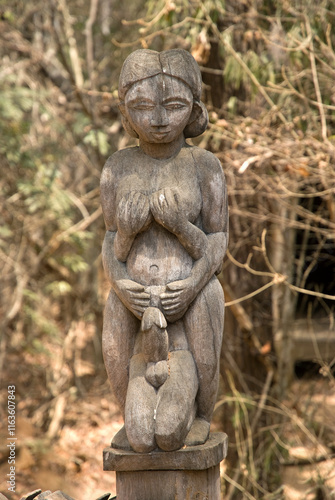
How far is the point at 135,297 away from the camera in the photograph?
2.79 metres

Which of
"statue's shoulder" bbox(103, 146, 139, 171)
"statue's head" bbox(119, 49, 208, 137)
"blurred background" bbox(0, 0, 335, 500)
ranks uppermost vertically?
"statue's head" bbox(119, 49, 208, 137)

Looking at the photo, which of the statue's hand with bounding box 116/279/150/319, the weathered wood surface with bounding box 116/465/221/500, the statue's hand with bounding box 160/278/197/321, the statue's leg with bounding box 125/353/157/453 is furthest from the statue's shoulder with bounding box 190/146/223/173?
the weathered wood surface with bounding box 116/465/221/500

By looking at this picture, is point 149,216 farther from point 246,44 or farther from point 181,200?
point 246,44

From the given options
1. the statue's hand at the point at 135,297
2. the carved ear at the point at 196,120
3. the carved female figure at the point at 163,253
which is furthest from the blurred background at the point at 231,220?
the statue's hand at the point at 135,297

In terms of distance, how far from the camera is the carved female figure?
2756 mm

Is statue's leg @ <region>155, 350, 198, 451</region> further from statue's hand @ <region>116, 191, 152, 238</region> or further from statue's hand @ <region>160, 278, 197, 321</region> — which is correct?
statue's hand @ <region>116, 191, 152, 238</region>

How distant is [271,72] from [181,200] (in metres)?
2.88

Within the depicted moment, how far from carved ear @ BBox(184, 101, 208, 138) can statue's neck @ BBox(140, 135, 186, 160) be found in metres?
0.06

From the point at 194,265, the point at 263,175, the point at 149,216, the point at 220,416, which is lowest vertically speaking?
the point at 220,416

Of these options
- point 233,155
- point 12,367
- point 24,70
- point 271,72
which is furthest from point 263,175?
point 12,367

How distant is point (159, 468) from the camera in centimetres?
269

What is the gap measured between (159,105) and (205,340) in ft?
3.72

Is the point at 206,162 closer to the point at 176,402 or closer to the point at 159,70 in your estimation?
the point at 159,70

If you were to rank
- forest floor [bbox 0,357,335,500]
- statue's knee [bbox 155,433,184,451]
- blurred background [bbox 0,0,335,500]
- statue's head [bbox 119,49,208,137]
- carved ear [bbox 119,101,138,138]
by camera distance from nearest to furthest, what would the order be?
1. statue's knee [bbox 155,433,184,451]
2. statue's head [bbox 119,49,208,137]
3. carved ear [bbox 119,101,138,138]
4. blurred background [bbox 0,0,335,500]
5. forest floor [bbox 0,357,335,500]
